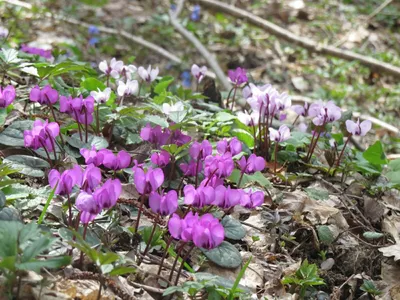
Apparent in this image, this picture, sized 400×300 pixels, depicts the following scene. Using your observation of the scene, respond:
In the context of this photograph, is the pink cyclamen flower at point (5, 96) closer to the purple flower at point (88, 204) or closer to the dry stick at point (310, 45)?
the purple flower at point (88, 204)

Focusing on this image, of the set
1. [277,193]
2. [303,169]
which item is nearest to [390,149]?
[303,169]

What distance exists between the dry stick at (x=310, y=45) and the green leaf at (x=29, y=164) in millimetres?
4536

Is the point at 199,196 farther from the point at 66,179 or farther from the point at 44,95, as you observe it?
the point at 44,95

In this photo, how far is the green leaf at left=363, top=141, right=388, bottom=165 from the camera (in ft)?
8.60

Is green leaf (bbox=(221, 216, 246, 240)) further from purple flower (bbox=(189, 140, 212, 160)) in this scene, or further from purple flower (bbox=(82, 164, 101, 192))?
purple flower (bbox=(82, 164, 101, 192))

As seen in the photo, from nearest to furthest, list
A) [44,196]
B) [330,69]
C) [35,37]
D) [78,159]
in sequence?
[44,196], [78,159], [35,37], [330,69]

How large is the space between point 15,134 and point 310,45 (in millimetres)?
4607

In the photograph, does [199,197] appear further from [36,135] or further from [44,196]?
[36,135]

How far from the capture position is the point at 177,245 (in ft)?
6.14

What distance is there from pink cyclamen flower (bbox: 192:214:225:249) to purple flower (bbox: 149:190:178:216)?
116 mm

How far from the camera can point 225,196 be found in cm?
173

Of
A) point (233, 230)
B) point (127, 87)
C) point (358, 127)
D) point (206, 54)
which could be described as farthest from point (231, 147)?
point (206, 54)

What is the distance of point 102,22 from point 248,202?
6.37 meters

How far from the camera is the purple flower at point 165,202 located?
1589 mm
